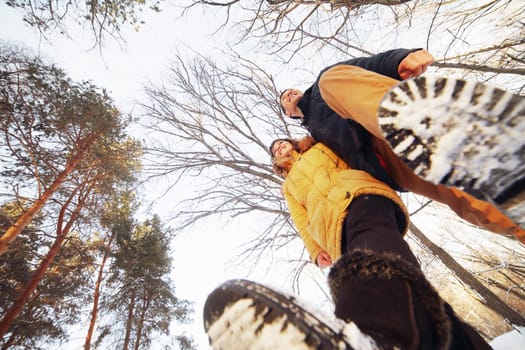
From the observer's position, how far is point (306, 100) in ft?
5.32

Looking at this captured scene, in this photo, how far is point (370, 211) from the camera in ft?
2.79

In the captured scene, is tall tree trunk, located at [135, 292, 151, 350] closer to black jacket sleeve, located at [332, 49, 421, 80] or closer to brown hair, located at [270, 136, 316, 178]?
brown hair, located at [270, 136, 316, 178]

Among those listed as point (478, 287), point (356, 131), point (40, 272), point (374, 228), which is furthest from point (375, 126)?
point (40, 272)

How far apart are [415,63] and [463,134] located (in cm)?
51

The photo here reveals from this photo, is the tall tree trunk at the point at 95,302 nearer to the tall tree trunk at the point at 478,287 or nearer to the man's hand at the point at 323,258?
the man's hand at the point at 323,258

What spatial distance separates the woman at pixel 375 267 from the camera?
444 millimetres

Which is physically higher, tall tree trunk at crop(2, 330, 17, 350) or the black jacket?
tall tree trunk at crop(2, 330, 17, 350)

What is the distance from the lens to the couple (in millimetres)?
471

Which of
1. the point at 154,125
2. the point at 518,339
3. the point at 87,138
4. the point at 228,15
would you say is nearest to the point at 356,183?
the point at 228,15

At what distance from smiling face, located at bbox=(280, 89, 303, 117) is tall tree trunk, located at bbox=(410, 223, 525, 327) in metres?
3.09

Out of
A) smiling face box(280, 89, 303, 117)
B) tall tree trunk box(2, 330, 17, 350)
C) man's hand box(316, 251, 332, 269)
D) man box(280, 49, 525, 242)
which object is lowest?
man's hand box(316, 251, 332, 269)

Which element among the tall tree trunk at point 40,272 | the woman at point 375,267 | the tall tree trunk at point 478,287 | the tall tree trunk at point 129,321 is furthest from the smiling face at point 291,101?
the tall tree trunk at point 129,321

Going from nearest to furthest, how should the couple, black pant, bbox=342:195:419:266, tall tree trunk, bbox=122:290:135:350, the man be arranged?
the couple < black pant, bbox=342:195:419:266 < the man < tall tree trunk, bbox=122:290:135:350

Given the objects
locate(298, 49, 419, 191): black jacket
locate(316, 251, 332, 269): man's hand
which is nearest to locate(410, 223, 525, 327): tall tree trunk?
locate(316, 251, 332, 269): man's hand
